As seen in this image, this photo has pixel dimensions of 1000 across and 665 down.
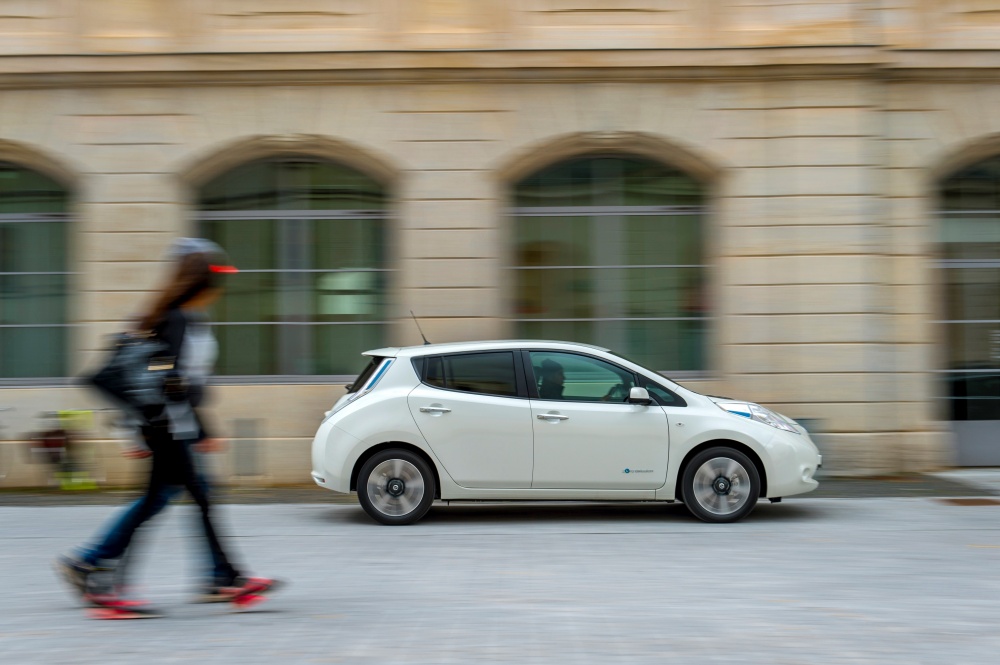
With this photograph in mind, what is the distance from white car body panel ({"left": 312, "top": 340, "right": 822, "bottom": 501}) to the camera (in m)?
8.73

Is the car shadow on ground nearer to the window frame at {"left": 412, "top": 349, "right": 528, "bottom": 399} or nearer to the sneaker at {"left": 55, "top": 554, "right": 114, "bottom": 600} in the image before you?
the window frame at {"left": 412, "top": 349, "right": 528, "bottom": 399}

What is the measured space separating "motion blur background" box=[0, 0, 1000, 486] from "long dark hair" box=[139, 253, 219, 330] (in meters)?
6.50

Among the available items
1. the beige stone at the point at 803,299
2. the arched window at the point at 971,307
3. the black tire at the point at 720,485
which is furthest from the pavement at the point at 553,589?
the arched window at the point at 971,307

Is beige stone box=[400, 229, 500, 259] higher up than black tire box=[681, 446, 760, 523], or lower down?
higher up

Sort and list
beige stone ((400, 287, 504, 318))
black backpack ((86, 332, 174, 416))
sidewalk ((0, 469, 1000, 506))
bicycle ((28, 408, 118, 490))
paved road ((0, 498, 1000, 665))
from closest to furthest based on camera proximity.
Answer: paved road ((0, 498, 1000, 665)), black backpack ((86, 332, 174, 416)), sidewalk ((0, 469, 1000, 506)), bicycle ((28, 408, 118, 490)), beige stone ((400, 287, 504, 318))

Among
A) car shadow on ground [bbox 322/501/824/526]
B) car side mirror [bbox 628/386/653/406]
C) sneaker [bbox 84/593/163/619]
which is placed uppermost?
car side mirror [bbox 628/386/653/406]

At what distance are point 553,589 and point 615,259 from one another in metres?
6.67

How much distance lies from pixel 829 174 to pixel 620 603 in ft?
24.3

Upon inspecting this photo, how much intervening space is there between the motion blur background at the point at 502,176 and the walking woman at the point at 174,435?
6.34 m

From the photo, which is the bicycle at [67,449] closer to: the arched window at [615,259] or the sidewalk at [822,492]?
the sidewalk at [822,492]

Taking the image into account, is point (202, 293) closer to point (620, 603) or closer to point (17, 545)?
point (620, 603)

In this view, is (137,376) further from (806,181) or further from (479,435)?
(806,181)

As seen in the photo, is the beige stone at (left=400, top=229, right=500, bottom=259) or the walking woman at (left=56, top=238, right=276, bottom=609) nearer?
the walking woman at (left=56, top=238, right=276, bottom=609)

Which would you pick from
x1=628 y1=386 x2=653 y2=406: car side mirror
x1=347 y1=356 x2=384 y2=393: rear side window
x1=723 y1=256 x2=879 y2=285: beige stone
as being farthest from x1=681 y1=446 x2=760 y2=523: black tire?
x1=723 y1=256 x2=879 y2=285: beige stone
